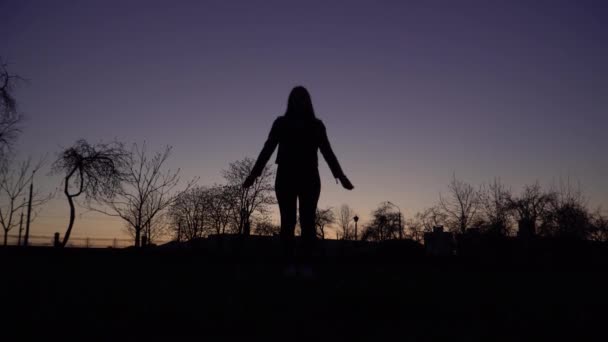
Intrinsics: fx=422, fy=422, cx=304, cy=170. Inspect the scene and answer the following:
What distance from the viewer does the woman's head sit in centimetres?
551

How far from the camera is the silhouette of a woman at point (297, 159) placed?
5.37m

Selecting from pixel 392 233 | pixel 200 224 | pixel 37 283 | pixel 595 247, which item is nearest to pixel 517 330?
pixel 37 283

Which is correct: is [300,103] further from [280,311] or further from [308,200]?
[280,311]

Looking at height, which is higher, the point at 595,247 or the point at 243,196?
the point at 243,196

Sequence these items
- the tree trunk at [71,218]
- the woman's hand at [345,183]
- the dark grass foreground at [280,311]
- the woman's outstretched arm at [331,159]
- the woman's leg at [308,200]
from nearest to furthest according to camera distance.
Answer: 1. the dark grass foreground at [280,311]
2. the woman's leg at [308,200]
3. the woman's outstretched arm at [331,159]
4. the woman's hand at [345,183]
5. the tree trunk at [71,218]

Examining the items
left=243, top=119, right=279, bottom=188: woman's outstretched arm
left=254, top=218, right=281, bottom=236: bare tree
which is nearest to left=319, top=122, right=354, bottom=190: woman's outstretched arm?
A: left=243, top=119, right=279, bottom=188: woman's outstretched arm

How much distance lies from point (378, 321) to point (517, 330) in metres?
0.71

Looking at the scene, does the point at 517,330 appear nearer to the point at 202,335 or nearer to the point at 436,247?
the point at 202,335

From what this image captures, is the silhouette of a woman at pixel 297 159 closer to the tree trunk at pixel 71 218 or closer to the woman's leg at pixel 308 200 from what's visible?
the woman's leg at pixel 308 200

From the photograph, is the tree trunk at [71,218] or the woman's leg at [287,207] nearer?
the woman's leg at [287,207]

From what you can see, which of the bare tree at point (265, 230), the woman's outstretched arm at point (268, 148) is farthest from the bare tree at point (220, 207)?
the woman's outstretched arm at point (268, 148)

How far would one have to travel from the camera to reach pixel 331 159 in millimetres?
5742

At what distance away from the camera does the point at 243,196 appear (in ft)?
195

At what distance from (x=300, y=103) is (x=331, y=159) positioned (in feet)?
2.86
